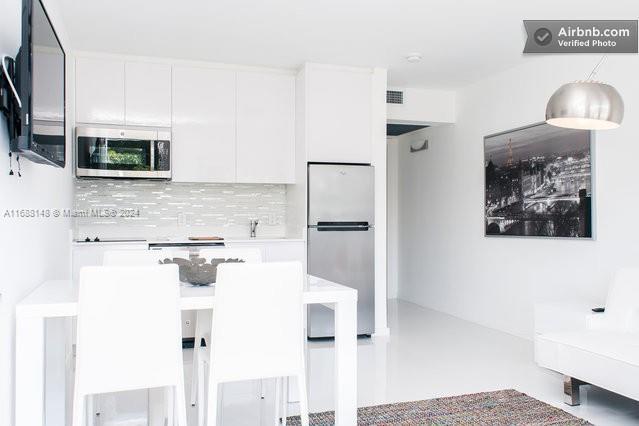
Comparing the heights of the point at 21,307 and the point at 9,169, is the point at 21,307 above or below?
below

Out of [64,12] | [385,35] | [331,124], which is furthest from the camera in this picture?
[331,124]

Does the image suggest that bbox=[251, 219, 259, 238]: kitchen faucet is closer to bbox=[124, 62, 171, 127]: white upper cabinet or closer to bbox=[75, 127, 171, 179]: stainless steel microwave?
bbox=[75, 127, 171, 179]: stainless steel microwave

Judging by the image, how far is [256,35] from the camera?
4484 millimetres

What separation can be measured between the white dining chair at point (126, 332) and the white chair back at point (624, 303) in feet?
9.73

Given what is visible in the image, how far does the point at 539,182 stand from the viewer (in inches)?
199

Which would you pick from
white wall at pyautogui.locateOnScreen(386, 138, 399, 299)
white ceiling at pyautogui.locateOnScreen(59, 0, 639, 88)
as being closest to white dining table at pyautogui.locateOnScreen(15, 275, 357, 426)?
white ceiling at pyautogui.locateOnScreen(59, 0, 639, 88)

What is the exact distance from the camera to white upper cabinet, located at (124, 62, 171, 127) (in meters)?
5.06

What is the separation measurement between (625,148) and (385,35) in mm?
2096

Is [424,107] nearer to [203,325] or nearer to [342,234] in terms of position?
[342,234]

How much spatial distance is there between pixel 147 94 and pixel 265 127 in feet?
3.83

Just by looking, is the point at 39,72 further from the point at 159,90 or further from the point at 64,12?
the point at 159,90

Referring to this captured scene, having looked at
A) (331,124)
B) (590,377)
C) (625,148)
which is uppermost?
(331,124)

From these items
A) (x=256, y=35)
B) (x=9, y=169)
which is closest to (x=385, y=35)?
(x=256, y=35)

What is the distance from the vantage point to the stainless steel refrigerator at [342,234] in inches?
201
